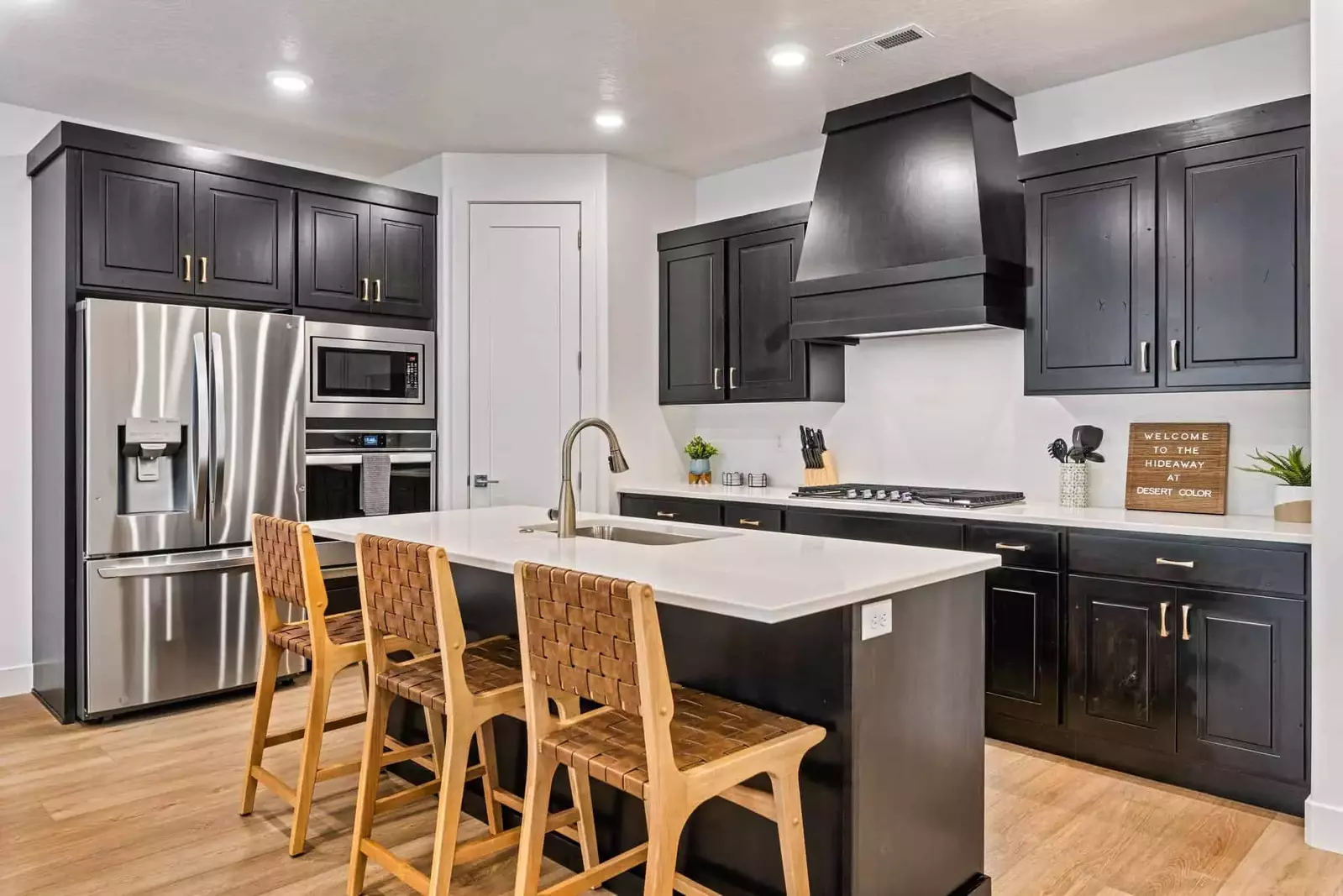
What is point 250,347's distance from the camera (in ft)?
13.6

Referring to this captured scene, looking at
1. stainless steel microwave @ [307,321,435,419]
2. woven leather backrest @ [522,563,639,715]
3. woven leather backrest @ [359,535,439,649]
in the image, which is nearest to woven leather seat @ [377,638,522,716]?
woven leather backrest @ [359,535,439,649]

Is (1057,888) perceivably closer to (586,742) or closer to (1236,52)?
(586,742)

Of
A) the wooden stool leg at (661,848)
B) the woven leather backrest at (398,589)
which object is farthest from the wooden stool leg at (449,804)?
the wooden stool leg at (661,848)

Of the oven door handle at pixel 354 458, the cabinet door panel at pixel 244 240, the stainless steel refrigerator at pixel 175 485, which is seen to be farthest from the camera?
the oven door handle at pixel 354 458

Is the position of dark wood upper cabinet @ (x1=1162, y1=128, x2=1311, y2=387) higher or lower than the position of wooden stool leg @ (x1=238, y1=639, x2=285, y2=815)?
higher

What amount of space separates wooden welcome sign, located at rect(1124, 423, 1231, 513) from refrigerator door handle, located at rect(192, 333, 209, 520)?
12.8ft

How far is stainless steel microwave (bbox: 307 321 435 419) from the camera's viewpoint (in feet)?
14.6

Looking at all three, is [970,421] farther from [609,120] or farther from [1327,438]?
[609,120]

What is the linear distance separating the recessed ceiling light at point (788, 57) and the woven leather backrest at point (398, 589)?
2.45 m

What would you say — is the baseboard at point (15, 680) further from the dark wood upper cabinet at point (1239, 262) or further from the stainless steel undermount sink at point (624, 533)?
the dark wood upper cabinet at point (1239, 262)

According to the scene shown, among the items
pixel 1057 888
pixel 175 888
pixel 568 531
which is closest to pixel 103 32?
pixel 568 531

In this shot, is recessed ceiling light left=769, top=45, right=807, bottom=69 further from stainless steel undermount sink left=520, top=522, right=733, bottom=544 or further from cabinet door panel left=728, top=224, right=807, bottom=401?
stainless steel undermount sink left=520, top=522, right=733, bottom=544

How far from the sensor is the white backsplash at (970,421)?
135 inches

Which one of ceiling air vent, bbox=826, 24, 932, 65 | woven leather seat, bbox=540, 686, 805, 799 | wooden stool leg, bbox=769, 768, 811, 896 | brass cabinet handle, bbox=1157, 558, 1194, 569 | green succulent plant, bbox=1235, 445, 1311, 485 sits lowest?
wooden stool leg, bbox=769, 768, 811, 896
